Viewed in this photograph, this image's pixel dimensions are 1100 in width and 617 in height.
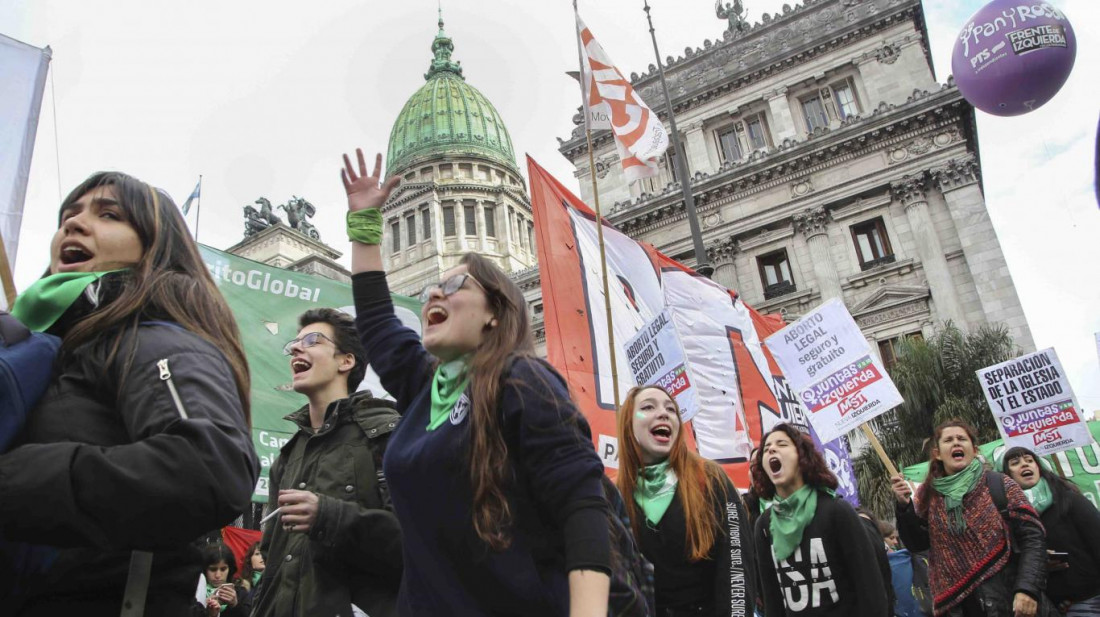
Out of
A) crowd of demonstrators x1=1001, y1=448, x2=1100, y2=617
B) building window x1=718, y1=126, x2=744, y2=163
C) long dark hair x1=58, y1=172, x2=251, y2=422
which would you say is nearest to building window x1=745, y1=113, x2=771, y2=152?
building window x1=718, y1=126, x2=744, y2=163

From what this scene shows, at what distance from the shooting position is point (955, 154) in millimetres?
23938

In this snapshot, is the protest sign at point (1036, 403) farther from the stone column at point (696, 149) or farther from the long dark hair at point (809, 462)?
the stone column at point (696, 149)

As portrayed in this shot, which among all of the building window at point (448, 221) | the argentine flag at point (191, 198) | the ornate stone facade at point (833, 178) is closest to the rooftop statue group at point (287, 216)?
the building window at point (448, 221)

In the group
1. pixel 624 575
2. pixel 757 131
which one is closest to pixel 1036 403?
pixel 624 575

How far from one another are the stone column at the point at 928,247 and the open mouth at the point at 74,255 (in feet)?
79.6

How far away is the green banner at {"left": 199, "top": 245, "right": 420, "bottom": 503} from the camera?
6.44 metres

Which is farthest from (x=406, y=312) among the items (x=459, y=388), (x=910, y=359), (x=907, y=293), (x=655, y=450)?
(x=907, y=293)

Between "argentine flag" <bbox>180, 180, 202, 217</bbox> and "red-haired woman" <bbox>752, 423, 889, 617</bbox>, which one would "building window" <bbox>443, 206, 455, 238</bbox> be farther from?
"red-haired woman" <bbox>752, 423, 889, 617</bbox>

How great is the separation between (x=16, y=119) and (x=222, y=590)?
10.7 ft

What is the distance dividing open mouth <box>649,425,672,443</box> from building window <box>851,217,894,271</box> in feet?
73.8

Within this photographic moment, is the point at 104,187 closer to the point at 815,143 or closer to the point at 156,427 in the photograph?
the point at 156,427

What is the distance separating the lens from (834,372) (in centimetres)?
819

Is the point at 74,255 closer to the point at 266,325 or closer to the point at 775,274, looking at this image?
the point at 266,325

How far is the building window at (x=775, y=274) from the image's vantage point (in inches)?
1011
